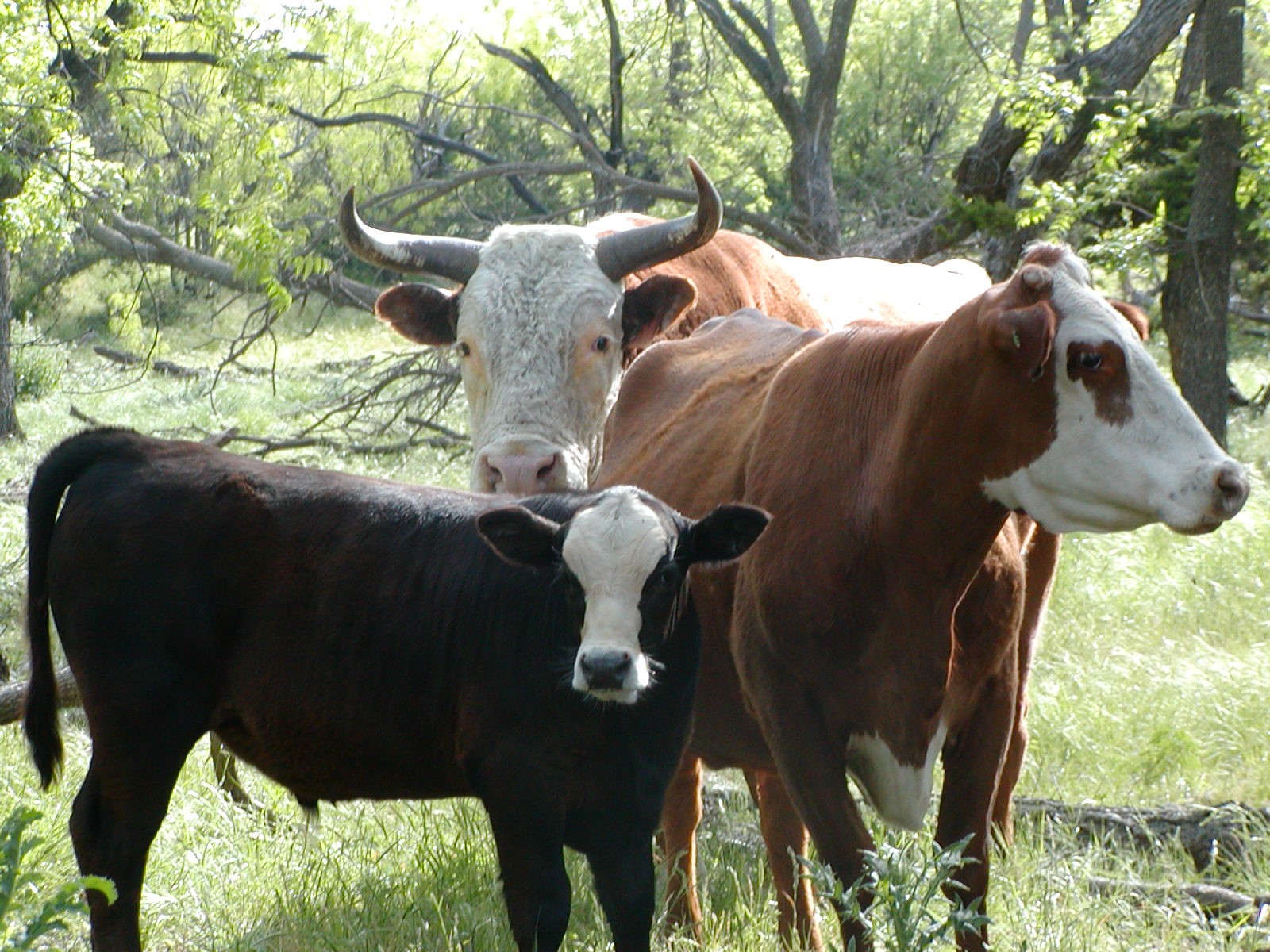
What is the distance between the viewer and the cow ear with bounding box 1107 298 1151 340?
3.39 meters

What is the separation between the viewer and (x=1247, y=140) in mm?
9406

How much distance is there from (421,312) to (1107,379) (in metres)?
3.56

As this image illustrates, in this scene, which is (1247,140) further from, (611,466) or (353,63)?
(353,63)

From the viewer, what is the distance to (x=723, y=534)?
3.41 meters

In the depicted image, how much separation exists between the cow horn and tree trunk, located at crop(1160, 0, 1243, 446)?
4.58m

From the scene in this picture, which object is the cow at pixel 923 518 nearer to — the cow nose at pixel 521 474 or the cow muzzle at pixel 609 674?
the cow muzzle at pixel 609 674

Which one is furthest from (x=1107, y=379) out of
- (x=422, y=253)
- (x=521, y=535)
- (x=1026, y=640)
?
(x=422, y=253)

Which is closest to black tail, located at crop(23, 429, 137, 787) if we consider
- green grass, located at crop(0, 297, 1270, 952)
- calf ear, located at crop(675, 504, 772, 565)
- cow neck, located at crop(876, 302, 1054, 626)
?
green grass, located at crop(0, 297, 1270, 952)

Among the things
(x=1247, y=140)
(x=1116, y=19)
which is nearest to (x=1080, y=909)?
→ (x=1247, y=140)

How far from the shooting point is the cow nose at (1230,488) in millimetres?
2914

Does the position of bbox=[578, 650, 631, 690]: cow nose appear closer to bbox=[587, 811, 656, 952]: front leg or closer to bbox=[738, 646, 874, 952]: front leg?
bbox=[587, 811, 656, 952]: front leg

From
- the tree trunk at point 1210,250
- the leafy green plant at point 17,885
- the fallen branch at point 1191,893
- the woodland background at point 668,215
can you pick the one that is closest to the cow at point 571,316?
the fallen branch at point 1191,893

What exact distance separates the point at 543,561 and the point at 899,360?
1071 millimetres

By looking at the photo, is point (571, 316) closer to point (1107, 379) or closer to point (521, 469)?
point (521, 469)
